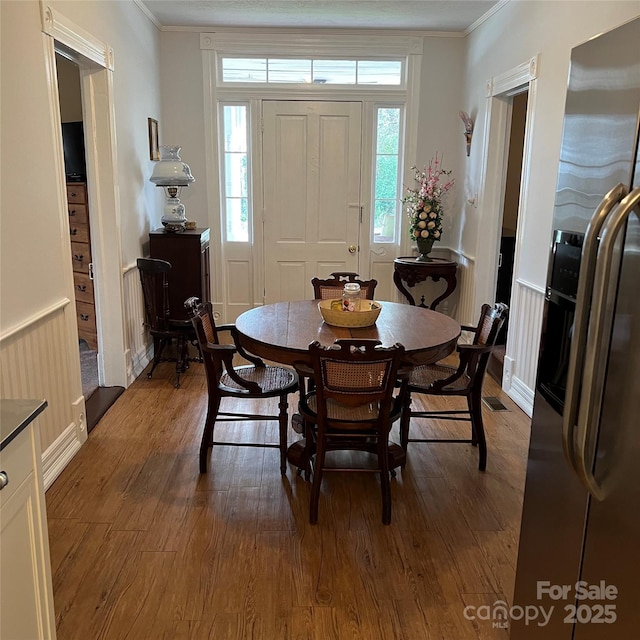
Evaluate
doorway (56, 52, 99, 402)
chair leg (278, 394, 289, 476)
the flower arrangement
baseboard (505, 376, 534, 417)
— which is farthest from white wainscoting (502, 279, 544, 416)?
doorway (56, 52, 99, 402)

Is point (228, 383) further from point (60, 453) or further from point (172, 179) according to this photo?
point (172, 179)

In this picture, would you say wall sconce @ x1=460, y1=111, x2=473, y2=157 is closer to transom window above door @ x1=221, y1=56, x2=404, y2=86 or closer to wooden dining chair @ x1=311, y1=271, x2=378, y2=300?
transom window above door @ x1=221, y1=56, x2=404, y2=86

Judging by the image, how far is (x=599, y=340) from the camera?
1.19 meters

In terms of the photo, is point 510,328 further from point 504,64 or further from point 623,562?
point 623,562

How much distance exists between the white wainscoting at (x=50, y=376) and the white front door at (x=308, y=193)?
2921mm

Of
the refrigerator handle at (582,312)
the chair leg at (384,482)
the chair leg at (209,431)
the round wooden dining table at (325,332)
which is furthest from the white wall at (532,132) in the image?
the chair leg at (209,431)

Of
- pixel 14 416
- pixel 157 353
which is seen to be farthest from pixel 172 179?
pixel 14 416

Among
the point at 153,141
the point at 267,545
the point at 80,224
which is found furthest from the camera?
A: the point at 153,141

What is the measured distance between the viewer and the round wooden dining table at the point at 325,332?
262cm

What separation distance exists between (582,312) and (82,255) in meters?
4.21

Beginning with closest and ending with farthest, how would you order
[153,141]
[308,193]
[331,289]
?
[331,289] < [153,141] < [308,193]

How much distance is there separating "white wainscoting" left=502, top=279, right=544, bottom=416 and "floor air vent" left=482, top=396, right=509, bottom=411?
0.12 m

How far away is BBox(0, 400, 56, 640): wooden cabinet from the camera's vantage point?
4.23ft

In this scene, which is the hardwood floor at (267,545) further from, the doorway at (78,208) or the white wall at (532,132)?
the doorway at (78,208)
